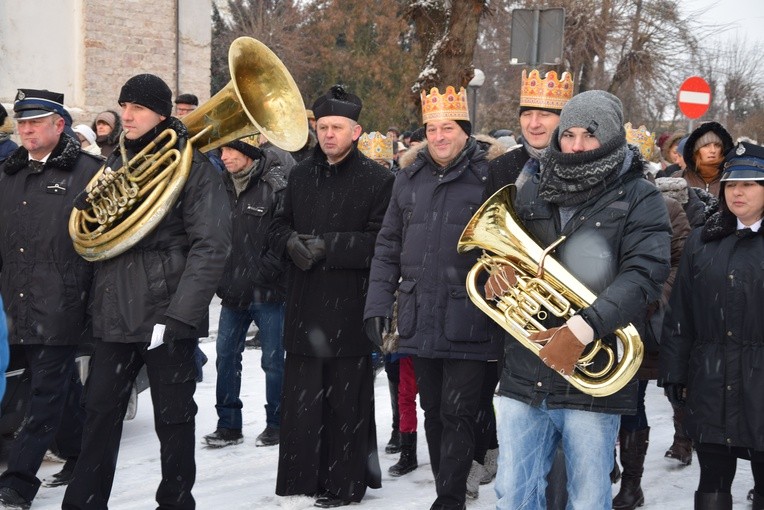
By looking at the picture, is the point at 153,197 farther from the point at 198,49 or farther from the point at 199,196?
the point at 198,49

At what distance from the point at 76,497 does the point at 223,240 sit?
1387 millimetres

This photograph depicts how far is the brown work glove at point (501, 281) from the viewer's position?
4.39m

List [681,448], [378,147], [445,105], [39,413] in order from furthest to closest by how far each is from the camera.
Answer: [378,147]
[681,448]
[39,413]
[445,105]

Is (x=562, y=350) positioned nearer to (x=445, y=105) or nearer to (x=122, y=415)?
(x=445, y=105)

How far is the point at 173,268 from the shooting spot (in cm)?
527

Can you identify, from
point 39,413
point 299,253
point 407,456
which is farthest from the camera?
point 407,456

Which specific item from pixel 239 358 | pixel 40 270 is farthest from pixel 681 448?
pixel 40 270

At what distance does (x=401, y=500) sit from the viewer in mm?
6098

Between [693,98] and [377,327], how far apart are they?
1040 centimetres

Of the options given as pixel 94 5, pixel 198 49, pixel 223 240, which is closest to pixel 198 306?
pixel 223 240

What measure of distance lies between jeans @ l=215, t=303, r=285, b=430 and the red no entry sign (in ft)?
29.7

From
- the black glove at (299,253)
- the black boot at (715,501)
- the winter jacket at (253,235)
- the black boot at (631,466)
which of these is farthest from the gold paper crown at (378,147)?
the black boot at (715,501)

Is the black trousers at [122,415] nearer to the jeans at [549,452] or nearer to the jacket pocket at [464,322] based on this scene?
the jacket pocket at [464,322]

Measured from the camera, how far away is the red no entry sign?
1474 cm
